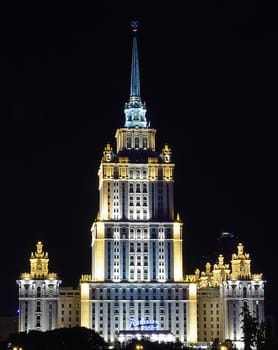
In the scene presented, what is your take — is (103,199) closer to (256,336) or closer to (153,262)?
(153,262)

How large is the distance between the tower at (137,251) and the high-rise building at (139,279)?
0.19 m

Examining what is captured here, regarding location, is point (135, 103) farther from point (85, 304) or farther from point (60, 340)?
point (60, 340)

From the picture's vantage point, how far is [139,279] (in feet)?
588

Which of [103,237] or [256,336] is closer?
[256,336]

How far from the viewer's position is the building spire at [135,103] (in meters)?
192

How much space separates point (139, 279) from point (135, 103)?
38.4 meters

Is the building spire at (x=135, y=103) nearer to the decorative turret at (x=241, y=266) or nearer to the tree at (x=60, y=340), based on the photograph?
the decorative turret at (x=241, y=266)

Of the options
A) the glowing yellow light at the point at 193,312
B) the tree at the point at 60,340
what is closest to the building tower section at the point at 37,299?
the glowing yellow light at the point at 193,312

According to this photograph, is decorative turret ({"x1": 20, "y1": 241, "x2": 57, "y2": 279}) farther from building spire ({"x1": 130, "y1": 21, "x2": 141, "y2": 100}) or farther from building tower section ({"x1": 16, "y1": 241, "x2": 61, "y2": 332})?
building spire ({"x1": 130, "y1": 21, "x2": 141, "y2": 100})

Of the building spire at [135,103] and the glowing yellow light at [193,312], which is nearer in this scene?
the glowing yellow light at [193,312]

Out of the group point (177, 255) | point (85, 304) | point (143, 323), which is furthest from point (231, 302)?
point (85, 304)

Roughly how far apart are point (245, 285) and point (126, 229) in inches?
1031

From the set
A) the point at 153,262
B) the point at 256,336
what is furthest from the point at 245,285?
the point at 256,336

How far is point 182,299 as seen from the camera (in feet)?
582
